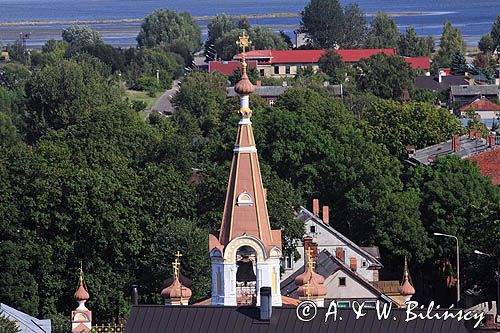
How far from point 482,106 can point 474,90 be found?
39.7ft

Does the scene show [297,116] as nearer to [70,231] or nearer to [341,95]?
[70,231]

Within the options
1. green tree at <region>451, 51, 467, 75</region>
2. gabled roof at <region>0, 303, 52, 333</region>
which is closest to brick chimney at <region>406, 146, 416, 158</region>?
gabled roof at <region>0, 303, 52, 333</region>

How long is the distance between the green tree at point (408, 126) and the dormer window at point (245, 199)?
171ft

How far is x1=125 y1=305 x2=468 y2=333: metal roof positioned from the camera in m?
46.8

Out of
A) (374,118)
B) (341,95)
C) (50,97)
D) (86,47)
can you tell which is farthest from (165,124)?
(86,47)

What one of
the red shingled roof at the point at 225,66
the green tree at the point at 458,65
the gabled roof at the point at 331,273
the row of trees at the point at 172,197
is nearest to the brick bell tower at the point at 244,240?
the gabled roof at the point at 331,273

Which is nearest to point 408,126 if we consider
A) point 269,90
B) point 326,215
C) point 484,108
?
point 326,215

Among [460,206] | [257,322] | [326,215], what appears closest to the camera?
[257,322]

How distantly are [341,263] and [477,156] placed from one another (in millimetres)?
26406

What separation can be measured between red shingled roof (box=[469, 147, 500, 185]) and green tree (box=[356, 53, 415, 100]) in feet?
169

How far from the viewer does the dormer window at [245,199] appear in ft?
186

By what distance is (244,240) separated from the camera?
184ft

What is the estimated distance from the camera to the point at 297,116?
316 ft

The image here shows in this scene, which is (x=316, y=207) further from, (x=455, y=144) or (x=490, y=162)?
(x=455, y=144)
